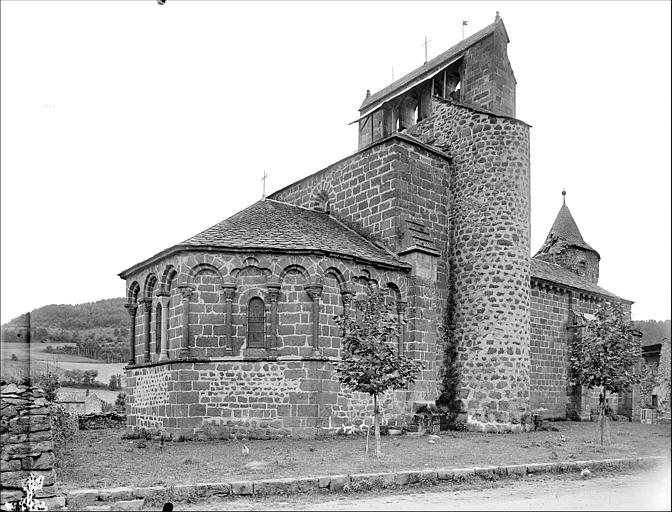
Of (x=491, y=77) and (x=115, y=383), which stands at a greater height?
(x=491, y=77)

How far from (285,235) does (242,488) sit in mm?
11731

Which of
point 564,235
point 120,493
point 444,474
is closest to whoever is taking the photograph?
point 120,493

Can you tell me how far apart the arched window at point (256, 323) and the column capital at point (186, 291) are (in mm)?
1724

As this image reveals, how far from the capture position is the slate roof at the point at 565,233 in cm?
4300

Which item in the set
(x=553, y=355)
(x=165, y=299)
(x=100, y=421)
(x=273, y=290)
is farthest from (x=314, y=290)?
(x=553, y=355)

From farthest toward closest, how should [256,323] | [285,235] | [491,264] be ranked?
1. [491,264]
2. [285,235]
3. [256,323]

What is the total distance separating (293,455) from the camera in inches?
642

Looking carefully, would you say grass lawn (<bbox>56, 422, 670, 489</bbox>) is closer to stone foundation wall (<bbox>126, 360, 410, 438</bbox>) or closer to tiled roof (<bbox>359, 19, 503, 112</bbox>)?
stone foundation wall (<bbox>126, 360, 410, 438</bbox>)

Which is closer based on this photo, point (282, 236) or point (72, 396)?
point (282, 236)

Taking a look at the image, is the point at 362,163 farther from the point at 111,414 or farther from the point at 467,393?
the point at 111,414

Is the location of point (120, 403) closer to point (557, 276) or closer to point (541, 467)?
point (557, 276)

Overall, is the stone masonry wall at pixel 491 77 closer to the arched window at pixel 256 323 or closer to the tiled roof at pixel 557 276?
the tiled roof at pixel 557 276

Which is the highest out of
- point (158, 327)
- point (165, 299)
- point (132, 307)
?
point (165, 299)

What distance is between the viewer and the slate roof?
141 feet
